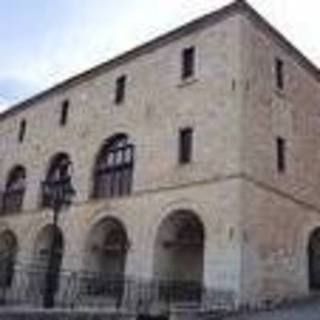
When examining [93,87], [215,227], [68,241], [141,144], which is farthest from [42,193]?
[215,227]

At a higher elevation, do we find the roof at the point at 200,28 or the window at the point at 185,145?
the roof at the point at 200,28

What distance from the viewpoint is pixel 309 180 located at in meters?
21.2

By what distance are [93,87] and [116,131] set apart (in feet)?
10.8

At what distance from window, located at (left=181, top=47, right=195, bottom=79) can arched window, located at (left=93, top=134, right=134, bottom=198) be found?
11.2 feet

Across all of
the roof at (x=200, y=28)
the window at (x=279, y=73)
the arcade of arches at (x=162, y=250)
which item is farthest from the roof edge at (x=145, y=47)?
the arcade of arches at (x=162, y=250)

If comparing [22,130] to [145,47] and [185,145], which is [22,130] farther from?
[185,145]

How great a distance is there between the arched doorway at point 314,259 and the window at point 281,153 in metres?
3.26

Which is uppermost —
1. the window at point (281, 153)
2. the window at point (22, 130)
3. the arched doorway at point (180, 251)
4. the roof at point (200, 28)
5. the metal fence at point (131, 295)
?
the roof at point (200, 28)

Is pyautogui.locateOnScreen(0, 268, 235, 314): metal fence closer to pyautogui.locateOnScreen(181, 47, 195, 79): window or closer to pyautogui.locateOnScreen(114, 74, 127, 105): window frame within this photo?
pyautogui.locateOnScreen(114, 74, 127, 105): window frame

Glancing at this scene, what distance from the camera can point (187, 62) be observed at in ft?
67.1

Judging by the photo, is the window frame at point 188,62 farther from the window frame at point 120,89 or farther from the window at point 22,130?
the window at point 22,130

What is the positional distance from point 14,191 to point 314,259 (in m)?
14.7

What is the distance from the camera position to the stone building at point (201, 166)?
17422mm

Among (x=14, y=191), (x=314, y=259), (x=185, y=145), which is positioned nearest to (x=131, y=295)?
(x=185, y=145)
